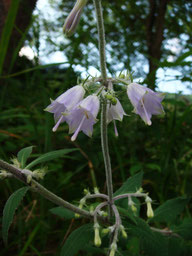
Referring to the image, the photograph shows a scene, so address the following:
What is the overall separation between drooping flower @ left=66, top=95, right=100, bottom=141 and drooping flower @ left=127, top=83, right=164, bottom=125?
248mm

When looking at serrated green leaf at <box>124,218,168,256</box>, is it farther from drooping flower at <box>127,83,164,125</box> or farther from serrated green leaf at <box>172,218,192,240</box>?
drooping flower at <box>127,83,164,125</box>

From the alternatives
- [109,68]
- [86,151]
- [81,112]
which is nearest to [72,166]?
[86,151]

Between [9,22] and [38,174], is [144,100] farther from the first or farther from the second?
[9,22]

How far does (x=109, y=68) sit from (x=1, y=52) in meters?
2.08

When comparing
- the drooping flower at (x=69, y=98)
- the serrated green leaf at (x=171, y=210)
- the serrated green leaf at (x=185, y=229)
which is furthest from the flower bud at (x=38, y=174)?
the serrated green leaf at (x=185, y=229)

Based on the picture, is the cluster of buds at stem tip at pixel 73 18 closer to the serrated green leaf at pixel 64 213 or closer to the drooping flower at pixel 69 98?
the drooping flower at pixel 69 98

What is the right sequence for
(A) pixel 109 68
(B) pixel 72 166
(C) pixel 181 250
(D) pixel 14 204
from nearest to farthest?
(D) pixel 14 204
(C) pixel 181 250
(A) pixel 109 68
(B) pixel 72 166

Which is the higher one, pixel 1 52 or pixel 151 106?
pixel 1 52

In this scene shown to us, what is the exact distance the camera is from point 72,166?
4.05 meters

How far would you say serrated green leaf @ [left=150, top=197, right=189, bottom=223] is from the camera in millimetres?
2514

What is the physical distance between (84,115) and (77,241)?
1.00 meters

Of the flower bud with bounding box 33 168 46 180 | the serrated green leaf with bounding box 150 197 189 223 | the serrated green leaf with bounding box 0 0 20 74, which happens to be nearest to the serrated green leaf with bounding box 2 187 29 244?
the flower bud with bounding box 33 168 46 180

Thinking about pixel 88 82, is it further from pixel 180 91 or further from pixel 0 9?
pixel 0 9

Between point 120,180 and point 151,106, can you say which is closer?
point 151,106
